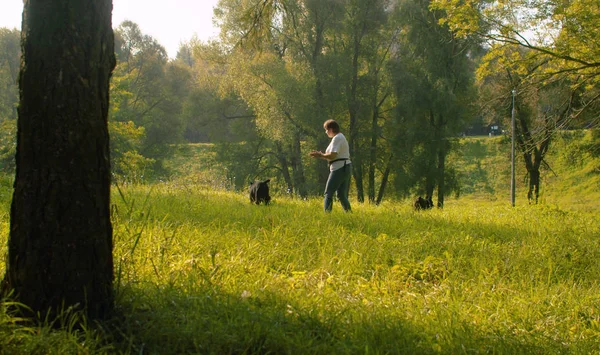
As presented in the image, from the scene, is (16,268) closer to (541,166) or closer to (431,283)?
(431,283)

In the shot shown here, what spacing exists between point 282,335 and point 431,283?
2310 mm

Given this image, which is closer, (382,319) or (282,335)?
(282,335)

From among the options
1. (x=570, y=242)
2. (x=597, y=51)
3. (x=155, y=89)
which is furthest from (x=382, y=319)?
(x=155, y=89)

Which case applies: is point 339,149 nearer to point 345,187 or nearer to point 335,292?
point 345,187

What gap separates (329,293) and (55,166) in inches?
87.9

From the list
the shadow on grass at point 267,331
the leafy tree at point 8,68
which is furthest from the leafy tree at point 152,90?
the shadow on grass at point 267,331

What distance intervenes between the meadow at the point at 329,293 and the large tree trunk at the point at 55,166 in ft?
0.70

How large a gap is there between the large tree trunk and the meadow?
8.4 inches

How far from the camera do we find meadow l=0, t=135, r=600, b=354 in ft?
9.27

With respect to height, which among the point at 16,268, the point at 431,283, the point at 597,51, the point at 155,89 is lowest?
the point at 431,283

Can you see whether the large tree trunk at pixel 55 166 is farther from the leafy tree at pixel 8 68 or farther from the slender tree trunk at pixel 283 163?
the leafy tree at pixel 8 68

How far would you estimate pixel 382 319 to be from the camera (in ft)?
11.0

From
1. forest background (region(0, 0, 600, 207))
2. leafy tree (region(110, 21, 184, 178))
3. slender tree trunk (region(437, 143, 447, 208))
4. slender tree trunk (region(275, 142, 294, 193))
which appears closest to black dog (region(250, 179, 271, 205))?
forest background (region(0, 0, 600, 207))

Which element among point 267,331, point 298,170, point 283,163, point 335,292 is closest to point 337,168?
point 335,292
